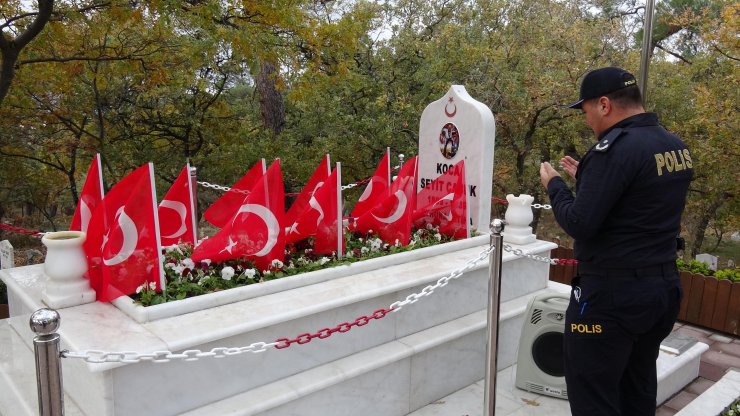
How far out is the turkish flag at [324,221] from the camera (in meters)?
4.53

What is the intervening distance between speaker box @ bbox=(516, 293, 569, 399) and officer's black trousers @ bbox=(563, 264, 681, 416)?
1.23 m

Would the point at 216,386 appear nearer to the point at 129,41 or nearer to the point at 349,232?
the point at 349,232

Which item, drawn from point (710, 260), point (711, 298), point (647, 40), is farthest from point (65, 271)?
point (710, 260)

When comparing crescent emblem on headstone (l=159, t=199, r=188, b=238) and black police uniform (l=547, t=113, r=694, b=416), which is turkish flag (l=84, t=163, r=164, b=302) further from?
black police uniform (l=547, t=113, r=694, b=416)

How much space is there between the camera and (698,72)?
47.4 ft

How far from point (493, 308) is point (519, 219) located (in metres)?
2.41

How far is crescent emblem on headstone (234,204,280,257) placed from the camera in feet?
13.3

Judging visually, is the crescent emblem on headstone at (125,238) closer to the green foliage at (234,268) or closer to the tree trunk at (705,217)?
the green foliage at (234,268)

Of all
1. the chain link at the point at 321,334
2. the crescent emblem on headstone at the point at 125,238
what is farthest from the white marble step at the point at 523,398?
the crescent emblem on headstone at the point at 125,238

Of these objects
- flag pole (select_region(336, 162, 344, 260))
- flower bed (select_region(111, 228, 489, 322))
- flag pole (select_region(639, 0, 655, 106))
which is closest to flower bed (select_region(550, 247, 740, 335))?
flag pole (select_region(639, 0, 655, 106))

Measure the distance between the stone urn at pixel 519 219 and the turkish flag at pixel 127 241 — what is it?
3.49 meters

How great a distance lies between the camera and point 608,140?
269 cm

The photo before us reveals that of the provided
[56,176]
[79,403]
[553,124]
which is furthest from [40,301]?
[553,124]

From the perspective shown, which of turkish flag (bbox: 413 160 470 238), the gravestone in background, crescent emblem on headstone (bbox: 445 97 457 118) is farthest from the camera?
the gravestone in background
